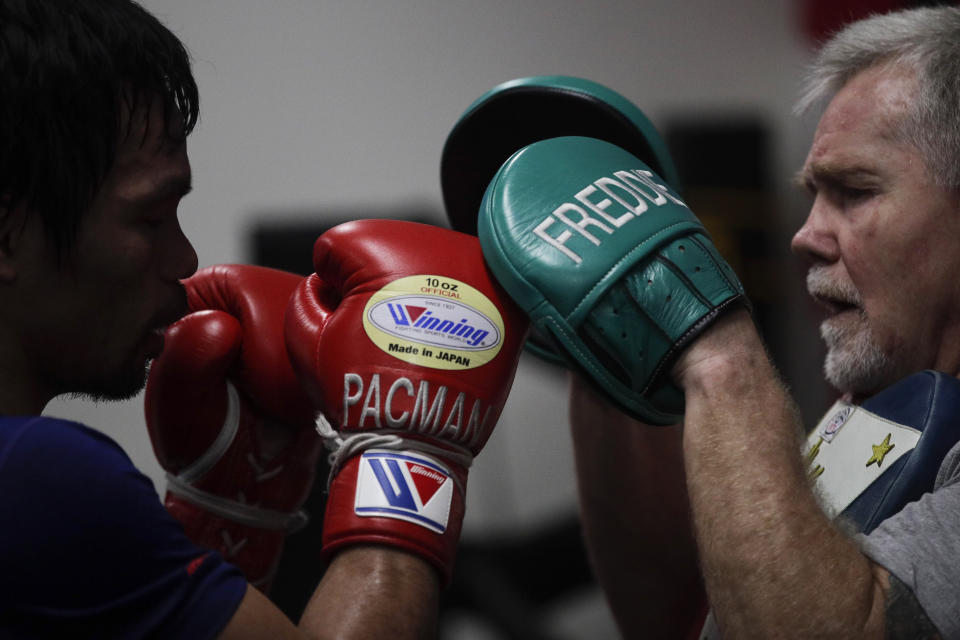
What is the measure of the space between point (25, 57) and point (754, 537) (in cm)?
85

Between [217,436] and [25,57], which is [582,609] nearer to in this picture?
[217,436]

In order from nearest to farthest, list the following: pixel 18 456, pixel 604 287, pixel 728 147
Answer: pixel 18 456
pixel 604 287
pixel 728 147

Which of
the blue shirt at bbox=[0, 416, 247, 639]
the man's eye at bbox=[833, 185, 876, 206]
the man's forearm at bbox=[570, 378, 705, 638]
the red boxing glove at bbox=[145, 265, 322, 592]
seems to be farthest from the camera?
the man's forearm at bbox=[570, 378, 705, 638]

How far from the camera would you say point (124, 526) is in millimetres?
760

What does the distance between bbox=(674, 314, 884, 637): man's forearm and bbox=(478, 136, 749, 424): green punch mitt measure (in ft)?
0.14

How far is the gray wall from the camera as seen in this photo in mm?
3045

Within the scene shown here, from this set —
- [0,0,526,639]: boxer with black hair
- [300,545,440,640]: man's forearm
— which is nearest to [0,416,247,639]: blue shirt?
[0,0,526,639]: boxer with black hair

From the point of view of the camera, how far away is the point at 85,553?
2.43 feet

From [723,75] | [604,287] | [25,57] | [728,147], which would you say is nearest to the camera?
[25,57]

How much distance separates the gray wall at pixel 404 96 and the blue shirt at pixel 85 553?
6.78ft

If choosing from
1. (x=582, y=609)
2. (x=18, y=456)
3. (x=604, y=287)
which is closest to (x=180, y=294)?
(x=18, y=456)

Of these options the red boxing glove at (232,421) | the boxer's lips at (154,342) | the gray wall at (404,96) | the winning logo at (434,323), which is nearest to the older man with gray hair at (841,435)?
the winning logo at (434,323)

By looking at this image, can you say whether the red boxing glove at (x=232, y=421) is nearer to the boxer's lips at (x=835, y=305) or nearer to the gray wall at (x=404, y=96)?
the boxer's lips at (x=835, y=305)

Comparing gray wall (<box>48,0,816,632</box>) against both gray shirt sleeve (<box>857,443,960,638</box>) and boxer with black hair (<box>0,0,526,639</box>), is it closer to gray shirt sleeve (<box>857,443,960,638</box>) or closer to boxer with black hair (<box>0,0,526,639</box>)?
boxer with black hair (<box>0,0,526,639</box>)
